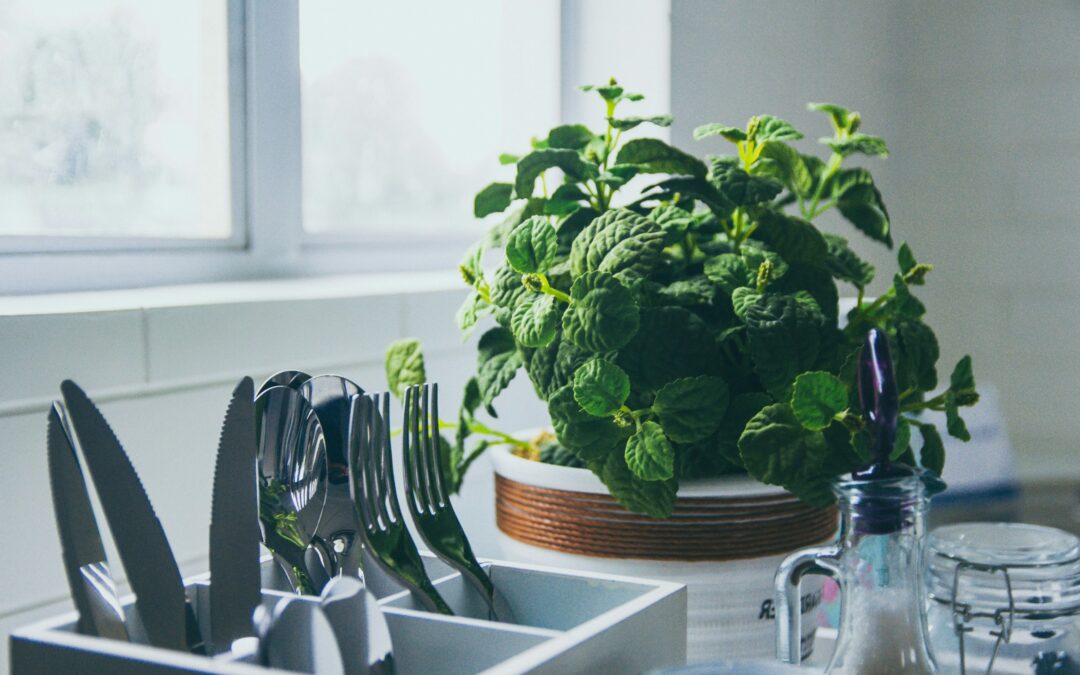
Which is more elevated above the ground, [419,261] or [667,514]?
[419,261]

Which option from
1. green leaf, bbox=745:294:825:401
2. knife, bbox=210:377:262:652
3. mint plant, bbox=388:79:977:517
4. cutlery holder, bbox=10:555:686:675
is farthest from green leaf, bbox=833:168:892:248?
knife, bbox=210:377:262:652

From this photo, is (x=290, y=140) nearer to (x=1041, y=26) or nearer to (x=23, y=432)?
(x=23, y=432)

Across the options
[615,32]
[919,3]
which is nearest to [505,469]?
[615,32]

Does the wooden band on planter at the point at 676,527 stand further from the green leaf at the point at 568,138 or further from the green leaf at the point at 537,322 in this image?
the green leaf at the point at 568,138

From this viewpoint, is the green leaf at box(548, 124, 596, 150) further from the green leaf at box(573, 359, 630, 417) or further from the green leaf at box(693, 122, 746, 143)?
the green leaf at box(573, 359, 630, 417)

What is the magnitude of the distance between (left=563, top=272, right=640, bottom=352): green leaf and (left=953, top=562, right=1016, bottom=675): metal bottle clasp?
230mm

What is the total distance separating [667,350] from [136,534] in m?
0.34

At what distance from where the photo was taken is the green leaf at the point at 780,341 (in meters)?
0.70

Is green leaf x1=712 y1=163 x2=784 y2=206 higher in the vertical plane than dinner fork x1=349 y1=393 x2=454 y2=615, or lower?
higher

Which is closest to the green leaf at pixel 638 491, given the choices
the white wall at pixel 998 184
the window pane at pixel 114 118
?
the window pane at pixel 114 118

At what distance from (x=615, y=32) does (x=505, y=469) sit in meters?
0.86

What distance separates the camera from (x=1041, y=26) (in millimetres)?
2365

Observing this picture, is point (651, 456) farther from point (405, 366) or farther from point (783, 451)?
point (405, 366)

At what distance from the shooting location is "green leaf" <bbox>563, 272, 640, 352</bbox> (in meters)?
0.69
